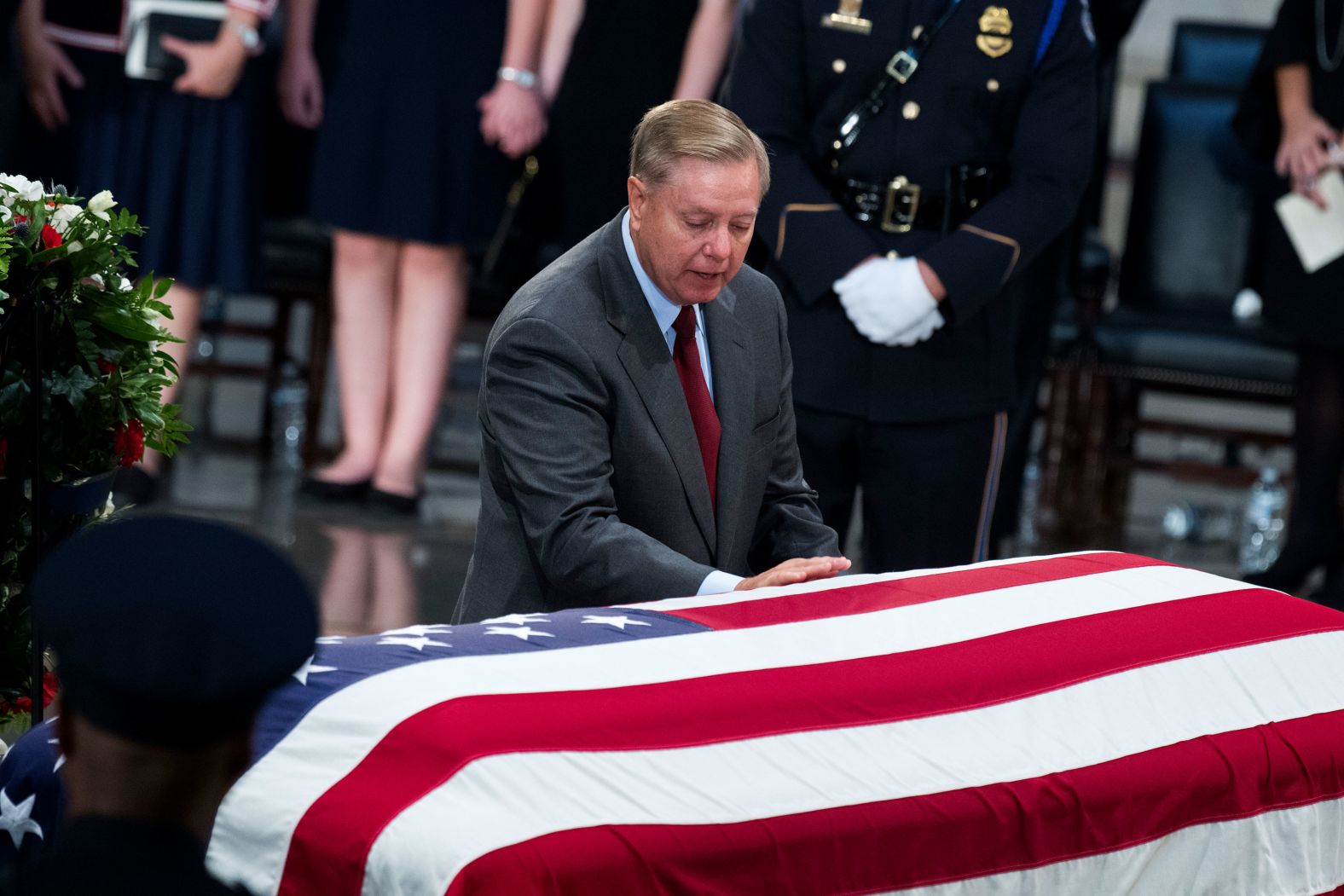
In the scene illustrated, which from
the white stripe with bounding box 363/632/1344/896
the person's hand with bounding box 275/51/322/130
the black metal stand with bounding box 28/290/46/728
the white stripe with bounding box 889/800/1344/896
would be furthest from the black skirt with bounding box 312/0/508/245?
the white stripe with bounding box 889/800/1344/896

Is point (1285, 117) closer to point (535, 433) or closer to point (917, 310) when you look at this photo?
point (917, 310)

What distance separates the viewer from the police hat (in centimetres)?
92

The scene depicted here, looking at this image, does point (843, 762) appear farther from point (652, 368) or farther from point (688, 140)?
point (688, 140)

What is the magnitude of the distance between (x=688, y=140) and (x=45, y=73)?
299 centimetres

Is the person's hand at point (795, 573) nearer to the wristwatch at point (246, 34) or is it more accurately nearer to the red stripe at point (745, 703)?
the red stripe at point (745, 703)

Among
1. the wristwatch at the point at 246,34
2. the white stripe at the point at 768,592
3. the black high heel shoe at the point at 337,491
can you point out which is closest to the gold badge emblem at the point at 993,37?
the white stripe at the point at 768,592

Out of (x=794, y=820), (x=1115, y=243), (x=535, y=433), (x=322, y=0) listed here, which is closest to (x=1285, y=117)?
(x=322, y=0)

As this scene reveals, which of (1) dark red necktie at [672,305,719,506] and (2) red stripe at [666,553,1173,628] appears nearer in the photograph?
(2) red stripe at [666,553,1173,628]

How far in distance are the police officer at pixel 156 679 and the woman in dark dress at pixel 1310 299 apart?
3769 mm

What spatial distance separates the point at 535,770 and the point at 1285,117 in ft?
11.3

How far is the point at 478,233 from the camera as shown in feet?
16.6

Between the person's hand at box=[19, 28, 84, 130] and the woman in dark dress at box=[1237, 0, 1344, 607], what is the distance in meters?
2.91

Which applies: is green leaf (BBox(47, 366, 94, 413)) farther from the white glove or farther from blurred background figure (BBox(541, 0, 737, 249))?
blurred background figure (BBox(541, 0, 737, 249))

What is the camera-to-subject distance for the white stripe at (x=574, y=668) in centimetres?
164
